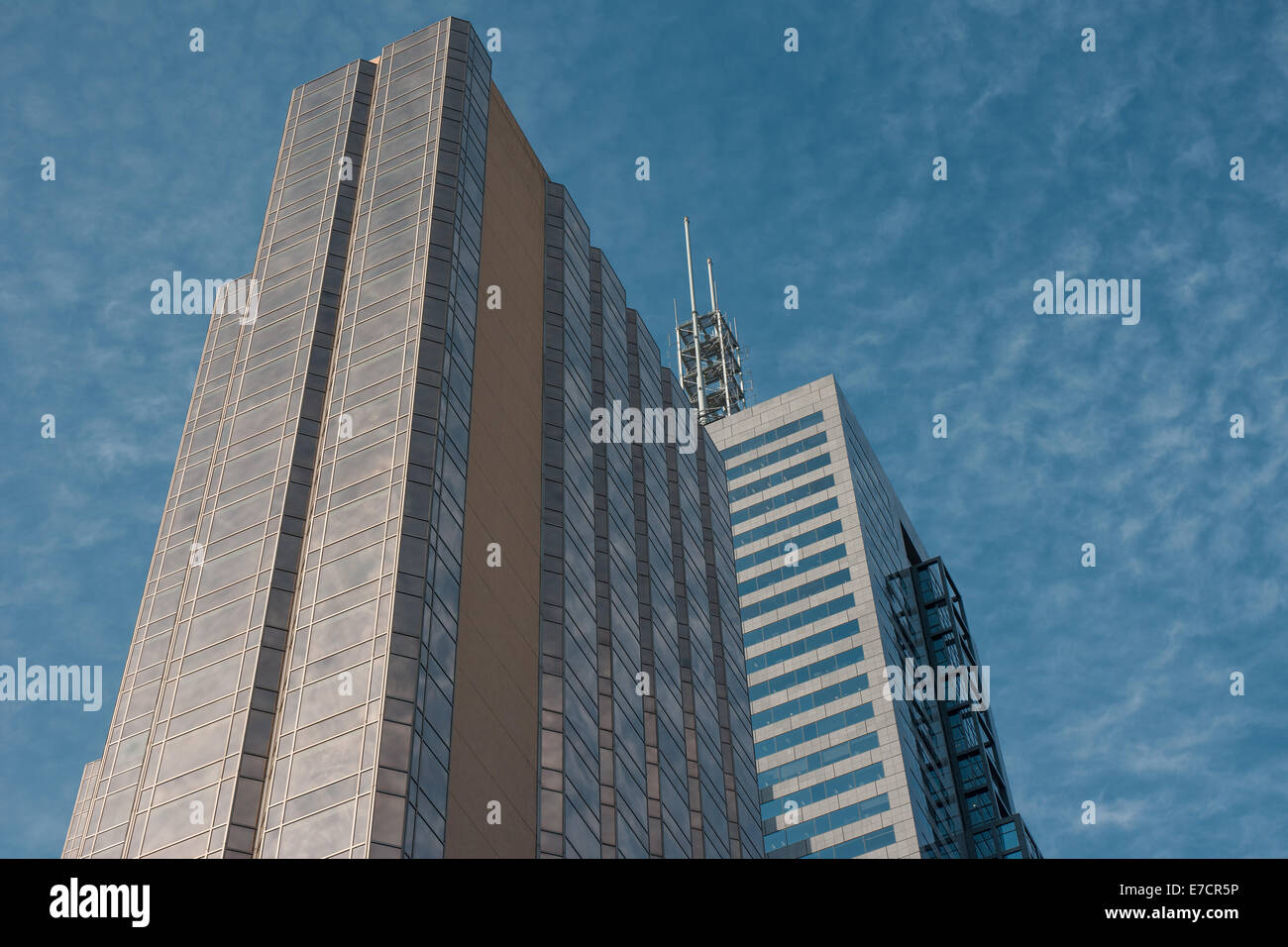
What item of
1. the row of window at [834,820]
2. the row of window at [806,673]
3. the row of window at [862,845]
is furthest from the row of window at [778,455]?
the row of window at [862,845]

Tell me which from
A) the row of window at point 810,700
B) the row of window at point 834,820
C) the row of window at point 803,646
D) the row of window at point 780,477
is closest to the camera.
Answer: the row of window at point 834,820

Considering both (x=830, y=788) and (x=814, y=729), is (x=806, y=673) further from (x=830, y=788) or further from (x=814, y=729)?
(x=830, y=788)

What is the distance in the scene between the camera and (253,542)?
185 feet

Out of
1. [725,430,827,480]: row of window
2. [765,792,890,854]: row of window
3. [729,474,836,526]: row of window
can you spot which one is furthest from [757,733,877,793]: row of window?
[725,430,827,480]: row of window

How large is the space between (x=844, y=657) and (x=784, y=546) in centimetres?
1359

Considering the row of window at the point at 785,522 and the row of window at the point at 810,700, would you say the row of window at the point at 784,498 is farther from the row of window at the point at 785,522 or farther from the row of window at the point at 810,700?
the row of window at the point at 810,700

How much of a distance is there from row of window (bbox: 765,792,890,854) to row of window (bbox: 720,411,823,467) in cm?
3813

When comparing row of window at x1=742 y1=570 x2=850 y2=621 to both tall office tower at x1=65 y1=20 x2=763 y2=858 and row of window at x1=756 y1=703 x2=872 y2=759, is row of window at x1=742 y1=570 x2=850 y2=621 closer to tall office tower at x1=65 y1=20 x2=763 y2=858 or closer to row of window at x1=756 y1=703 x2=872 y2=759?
row of window at x1=756 y1=703 x2=872 y2=759

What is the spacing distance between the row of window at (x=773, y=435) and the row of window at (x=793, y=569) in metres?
14.4

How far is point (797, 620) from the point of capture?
125 meters

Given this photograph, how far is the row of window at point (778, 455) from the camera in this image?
137250 mm

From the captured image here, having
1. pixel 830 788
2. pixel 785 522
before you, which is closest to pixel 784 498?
pixel 785 522
